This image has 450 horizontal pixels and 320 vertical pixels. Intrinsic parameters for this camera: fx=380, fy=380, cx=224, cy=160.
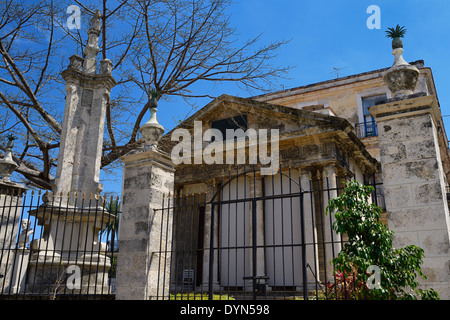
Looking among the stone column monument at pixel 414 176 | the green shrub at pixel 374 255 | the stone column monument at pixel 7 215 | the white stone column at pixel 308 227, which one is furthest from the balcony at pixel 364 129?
the stone column monument at pixel 7 215

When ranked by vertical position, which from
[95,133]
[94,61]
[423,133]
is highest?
[94,61]

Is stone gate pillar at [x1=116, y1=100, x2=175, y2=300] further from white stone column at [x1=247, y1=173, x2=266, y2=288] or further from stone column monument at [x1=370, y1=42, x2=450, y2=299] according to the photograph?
white stone column at [x1=247, y1=173, x2=266, y2=288]

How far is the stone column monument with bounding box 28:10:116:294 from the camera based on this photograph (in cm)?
616

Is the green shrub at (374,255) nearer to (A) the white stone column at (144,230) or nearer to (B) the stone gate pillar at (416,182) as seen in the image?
(B) the stone gate pillar at (416,182)

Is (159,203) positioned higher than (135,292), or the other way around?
(159,203)

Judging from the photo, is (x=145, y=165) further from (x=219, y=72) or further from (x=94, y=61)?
(x=219, y=72)

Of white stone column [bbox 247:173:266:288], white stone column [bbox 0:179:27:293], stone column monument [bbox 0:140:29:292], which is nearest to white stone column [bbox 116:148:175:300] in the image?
white stone column [bbox 0:179:27:293]

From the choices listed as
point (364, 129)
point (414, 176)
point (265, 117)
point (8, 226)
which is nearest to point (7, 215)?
point (8, 226)
